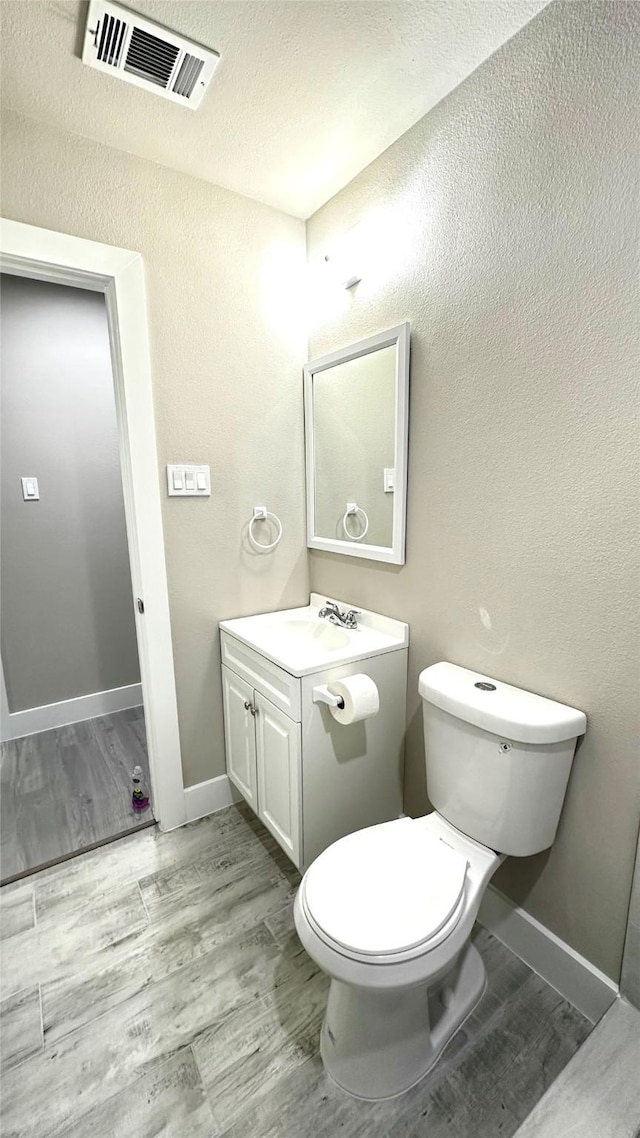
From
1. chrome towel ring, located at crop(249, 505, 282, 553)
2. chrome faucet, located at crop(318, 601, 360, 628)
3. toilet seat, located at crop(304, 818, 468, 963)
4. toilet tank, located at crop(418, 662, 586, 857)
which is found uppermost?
chrome towel ring, located at crop(249, 505, 282, 553)

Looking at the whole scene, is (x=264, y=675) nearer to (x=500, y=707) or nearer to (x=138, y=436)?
(x=500, y=707)

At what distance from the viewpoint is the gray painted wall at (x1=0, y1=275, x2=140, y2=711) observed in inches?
91.0

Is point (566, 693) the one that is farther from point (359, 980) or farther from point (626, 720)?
point (359, 980)

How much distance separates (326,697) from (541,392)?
38.9 inches

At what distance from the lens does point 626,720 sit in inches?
41.3

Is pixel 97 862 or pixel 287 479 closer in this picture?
pixel 97 862

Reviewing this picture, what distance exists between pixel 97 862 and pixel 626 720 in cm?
179

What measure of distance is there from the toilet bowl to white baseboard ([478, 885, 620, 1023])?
0.23 meters

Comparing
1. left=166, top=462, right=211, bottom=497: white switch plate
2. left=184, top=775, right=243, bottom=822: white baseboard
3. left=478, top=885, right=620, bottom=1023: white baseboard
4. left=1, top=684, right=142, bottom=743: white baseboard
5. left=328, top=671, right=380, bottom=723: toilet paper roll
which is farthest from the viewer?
left=1, top=684, right=142, bottom=743: white baseboard

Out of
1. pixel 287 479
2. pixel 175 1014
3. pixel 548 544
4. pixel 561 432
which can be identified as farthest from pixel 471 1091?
pixel 287 479

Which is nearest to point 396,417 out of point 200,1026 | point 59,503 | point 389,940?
point 389,940

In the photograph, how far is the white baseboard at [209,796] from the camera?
1.89m

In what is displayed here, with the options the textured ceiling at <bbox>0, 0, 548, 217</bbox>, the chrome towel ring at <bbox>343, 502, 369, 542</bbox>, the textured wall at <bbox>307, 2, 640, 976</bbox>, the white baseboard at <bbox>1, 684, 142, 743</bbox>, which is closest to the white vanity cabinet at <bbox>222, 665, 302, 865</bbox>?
the textured wall at <bbox>307, 2, 640, 976</bbox>

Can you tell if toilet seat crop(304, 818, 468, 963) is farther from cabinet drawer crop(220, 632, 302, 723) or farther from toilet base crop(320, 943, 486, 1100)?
cabinet drawer crop(220, 632, 302, 723)
